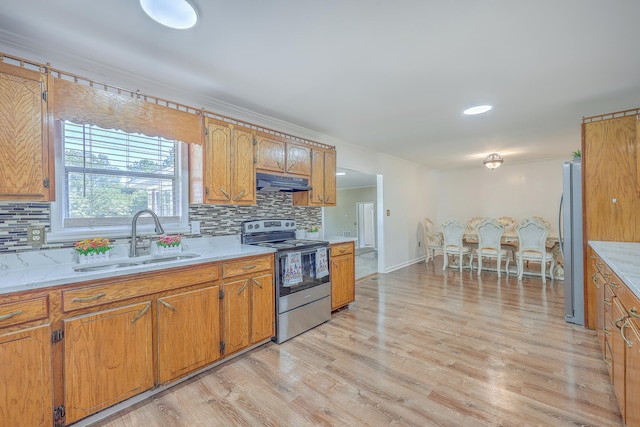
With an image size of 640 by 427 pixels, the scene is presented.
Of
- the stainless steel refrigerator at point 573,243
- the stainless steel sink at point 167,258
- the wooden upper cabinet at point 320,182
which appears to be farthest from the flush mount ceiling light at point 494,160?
the stainless steel sink at point 167,258

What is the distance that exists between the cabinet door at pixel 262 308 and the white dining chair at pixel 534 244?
4.54 meters

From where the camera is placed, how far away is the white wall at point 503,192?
6367 mm

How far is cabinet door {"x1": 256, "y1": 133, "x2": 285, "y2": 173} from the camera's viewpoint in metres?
2.83

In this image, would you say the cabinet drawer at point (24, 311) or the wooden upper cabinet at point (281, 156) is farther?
the wooden upper cabinet at point (281, 156)

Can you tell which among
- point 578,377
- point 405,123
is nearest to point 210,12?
point 405,123

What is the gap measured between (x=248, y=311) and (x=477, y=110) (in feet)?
10.1

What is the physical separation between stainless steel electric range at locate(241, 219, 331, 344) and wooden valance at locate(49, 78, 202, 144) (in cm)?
111

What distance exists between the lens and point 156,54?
6.41ft

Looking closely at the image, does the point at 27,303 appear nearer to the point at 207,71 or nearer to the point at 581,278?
Answer: the point at 207,71

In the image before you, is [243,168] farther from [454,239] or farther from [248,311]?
[454,239]

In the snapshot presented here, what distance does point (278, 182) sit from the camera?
2949 mm

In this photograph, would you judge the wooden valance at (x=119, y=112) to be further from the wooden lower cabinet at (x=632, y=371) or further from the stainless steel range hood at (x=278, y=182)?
the wooden lower cabinet at (x=632, y=371)

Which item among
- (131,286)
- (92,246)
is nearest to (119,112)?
(92,246)

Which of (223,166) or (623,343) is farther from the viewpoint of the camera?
(223,166)
